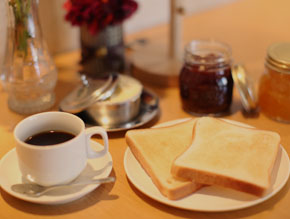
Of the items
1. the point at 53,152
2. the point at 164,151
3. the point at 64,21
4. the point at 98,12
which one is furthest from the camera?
the point at 64,21

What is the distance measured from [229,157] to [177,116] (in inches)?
10.7

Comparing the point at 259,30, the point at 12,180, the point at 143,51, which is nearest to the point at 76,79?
the point at 143,51

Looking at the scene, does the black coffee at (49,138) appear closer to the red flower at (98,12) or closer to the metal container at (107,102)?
the metal container at (107,102)

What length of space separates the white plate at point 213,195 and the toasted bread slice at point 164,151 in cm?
1

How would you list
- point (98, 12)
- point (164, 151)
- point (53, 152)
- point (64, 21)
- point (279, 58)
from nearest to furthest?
point (53, 152) < point (164, 151) < point (279, 58) < point (98, 12) < point (64, 21)

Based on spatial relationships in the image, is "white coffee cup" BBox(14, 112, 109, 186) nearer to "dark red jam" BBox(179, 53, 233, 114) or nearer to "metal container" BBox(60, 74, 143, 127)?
"metal container" BBox(60, 74, 143, 127)

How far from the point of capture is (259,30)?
140 cm

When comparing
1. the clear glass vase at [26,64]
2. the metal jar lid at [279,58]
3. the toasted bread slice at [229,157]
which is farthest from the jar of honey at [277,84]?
the clear glass vase at [26,64]

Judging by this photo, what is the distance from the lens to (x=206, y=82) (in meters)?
0.88

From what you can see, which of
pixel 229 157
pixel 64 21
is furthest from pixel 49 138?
pixel 64 21

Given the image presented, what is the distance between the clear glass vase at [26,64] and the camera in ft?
2.82

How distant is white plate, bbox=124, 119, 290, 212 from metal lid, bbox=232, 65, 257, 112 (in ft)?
0.72

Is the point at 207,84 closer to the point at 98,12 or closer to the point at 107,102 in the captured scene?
the point at 107,102

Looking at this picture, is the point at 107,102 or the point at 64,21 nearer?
the point at 107,102
